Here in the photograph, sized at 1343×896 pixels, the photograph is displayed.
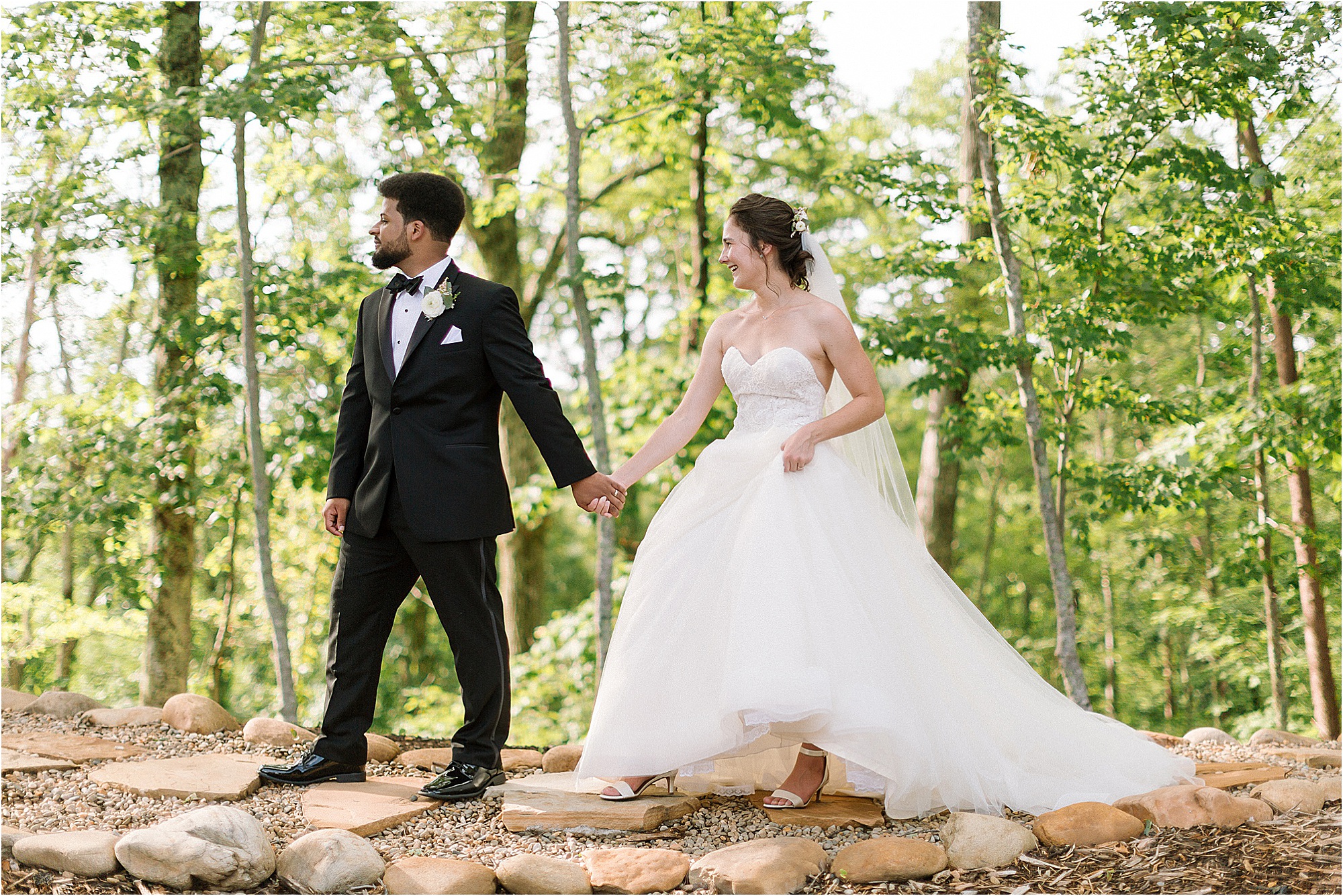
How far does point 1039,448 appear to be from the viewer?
6113 millimetres

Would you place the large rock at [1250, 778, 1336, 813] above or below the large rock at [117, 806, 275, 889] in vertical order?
below

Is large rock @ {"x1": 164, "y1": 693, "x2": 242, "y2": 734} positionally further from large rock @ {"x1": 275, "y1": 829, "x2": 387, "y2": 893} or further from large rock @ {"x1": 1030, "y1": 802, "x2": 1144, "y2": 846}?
large rock @ {"x1": 1030, "y1": 802, "x2": 1144, "y2": 846}

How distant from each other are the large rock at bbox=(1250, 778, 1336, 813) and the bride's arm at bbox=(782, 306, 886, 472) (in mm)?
1773

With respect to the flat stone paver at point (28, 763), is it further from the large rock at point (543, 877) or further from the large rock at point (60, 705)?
the large rock at point (543, 877)

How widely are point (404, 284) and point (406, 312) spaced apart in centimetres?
12

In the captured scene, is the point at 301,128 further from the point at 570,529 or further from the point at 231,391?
the point at 570,529

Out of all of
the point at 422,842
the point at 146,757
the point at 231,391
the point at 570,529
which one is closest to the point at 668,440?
the point at 422,842

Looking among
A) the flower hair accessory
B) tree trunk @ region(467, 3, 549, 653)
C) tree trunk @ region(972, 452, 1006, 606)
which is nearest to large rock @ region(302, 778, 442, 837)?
the flower hair accessory

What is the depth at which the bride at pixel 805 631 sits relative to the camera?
302cm

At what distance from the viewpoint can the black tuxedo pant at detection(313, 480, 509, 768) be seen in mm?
3527

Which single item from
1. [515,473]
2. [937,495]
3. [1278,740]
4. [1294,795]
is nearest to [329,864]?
[1294,795]

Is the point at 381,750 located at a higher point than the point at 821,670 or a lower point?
lower

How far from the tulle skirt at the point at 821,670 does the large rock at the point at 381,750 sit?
1.26m

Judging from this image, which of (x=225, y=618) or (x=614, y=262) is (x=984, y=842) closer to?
(x=614, y=262)
